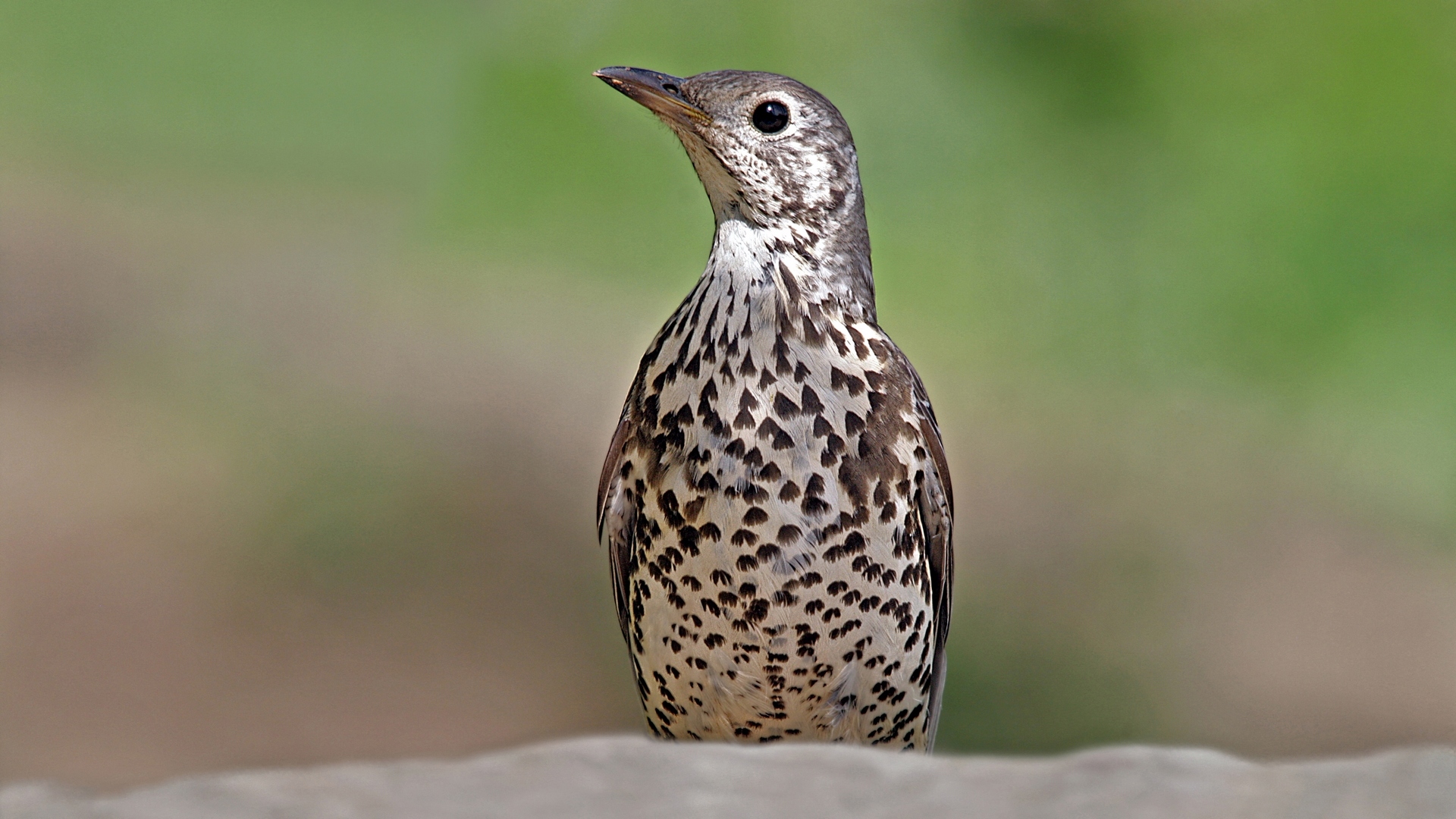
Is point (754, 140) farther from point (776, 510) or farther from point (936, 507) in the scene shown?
point (936, 507)

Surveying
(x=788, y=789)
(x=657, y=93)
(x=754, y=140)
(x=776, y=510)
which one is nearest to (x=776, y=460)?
(x=776, y=510)

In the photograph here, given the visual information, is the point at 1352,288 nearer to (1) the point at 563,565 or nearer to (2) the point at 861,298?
(1) the point at 563,565

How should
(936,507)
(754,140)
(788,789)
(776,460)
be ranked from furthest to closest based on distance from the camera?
(936,507) < (754,140) < (776,460) < (788,789)

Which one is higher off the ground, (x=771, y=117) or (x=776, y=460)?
(x=771, y=117)

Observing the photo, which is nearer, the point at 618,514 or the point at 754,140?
the point at 754,140

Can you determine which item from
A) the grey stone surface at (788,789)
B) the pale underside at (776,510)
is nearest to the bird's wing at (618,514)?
the pale underside at (776,510)

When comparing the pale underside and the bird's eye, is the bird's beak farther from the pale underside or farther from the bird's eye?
the pale underside

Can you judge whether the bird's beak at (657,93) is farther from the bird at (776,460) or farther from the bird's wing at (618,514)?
the bird's wing at (618,514)

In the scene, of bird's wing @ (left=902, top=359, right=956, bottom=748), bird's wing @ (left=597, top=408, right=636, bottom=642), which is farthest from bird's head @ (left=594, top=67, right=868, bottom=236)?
bird's wing @ (left=597, top=408, right=636, bottom=642)

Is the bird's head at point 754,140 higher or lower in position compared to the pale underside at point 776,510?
higher

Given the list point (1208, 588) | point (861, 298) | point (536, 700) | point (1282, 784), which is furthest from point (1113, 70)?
point (1282, 784)
